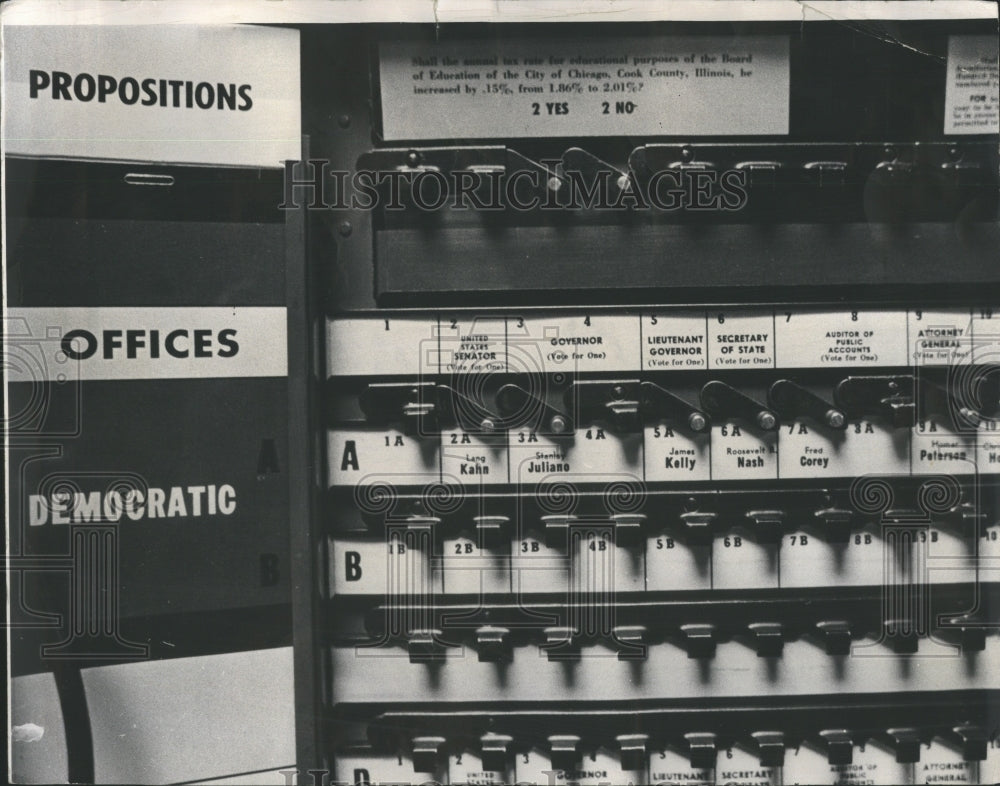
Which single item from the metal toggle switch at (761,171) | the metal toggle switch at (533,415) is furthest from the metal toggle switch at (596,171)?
the metal toggle switch at (533,415)

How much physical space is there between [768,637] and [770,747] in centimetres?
14

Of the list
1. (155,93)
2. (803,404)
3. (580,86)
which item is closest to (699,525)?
(803,404)

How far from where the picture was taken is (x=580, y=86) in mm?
850

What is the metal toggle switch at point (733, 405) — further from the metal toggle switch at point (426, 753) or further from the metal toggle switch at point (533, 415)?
the metal toggle switch at point (426, 753)

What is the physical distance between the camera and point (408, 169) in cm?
85

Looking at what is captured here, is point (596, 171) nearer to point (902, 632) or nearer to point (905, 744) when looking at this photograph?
point (902, 632)

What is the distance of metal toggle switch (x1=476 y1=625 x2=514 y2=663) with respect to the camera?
0.85m

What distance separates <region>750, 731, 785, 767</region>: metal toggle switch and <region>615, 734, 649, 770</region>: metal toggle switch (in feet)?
0.46

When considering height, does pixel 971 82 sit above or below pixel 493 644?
above

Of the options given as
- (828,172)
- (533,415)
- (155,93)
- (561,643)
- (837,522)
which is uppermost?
(155,93)

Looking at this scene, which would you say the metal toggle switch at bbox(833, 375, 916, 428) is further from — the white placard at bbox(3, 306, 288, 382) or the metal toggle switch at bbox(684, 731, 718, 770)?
the white placard at bbox(3, 306, 288, 382)

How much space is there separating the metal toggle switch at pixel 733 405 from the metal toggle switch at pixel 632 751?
1.34ft

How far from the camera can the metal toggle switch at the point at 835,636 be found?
2.80 feet

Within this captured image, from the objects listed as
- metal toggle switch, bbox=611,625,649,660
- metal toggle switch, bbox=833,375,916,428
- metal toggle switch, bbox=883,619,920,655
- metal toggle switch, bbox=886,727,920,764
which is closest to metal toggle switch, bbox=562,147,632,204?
metal toggle switch, bbox=833,375,916,428
